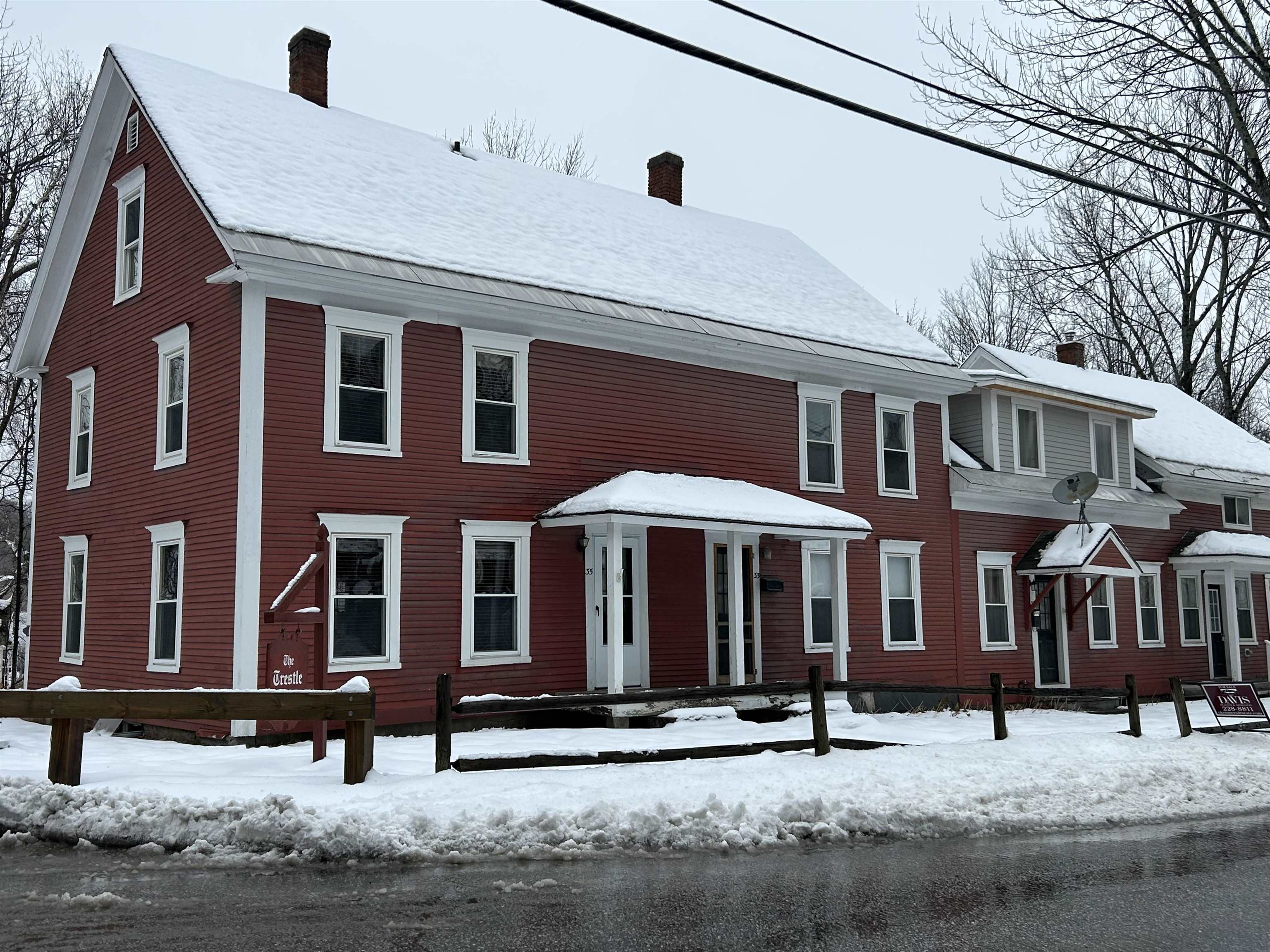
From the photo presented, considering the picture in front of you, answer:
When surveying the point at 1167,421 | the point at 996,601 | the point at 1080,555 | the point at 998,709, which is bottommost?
the point at 998,709

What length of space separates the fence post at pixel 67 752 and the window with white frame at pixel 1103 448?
21305 millimetres

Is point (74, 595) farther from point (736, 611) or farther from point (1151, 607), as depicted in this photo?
point (1151, 607)

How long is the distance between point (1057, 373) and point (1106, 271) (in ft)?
28.2

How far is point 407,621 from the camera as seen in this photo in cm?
1541

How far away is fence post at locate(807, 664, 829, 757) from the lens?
1191 centimetres

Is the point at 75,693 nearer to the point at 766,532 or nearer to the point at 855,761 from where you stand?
the point at 855,761

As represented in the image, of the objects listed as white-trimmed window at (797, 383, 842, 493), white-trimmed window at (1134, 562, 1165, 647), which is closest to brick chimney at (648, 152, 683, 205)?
white-trimmed window at (797, 383, 842, 493)

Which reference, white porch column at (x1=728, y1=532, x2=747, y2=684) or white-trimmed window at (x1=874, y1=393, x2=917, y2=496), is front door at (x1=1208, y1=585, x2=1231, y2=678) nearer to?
white-trimmed window at (x1=874, y1=393, x2=917, y2=496)

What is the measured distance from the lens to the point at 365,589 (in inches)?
598

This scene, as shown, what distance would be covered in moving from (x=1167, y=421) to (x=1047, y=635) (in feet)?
29.3

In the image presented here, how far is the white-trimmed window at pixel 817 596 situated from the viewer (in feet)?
66.1

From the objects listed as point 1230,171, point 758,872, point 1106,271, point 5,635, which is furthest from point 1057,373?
point 5,635

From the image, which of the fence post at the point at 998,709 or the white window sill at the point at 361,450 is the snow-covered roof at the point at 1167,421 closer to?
the fence post at the point at 998,709

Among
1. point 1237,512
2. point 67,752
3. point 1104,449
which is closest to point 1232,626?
point 1237,512
